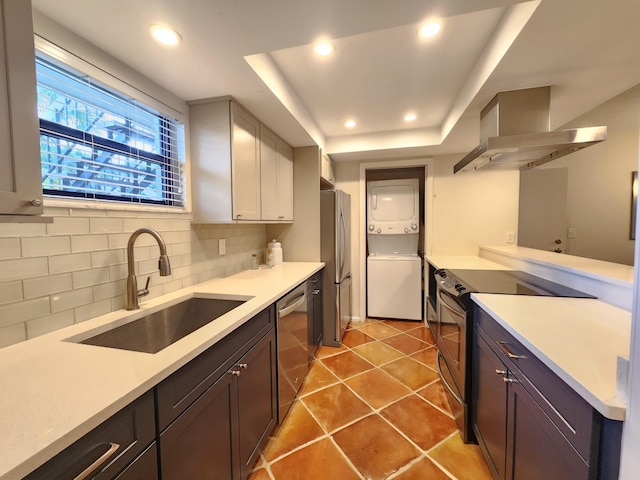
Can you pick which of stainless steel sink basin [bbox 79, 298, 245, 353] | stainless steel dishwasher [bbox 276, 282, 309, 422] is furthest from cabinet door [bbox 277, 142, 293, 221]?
stainless steel sink basin [bbox 79, 298, 245, 353]

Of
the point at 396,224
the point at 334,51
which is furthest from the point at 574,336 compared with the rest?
the point at 396,224

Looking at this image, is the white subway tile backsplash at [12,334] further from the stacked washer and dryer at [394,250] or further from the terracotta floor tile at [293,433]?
the stacked washer and dryer at [394,250]

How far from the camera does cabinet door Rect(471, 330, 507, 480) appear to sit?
1180 mm

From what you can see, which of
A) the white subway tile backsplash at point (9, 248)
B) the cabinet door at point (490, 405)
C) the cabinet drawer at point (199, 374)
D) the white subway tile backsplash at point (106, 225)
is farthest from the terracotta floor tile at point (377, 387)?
the white subway tile backsplash at point (9, 248)

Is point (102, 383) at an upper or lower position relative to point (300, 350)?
upper

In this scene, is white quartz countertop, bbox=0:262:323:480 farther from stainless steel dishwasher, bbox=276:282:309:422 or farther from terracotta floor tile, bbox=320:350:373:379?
terracotta floor tile, bbox=320:350:373:379

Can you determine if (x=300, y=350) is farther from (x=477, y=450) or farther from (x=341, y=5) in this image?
(x=341, y=5)

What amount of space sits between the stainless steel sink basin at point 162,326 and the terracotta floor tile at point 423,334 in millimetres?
2314

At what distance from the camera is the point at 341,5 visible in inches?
41.2

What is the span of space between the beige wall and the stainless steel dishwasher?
2.04 metres

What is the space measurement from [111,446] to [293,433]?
131 centimetres

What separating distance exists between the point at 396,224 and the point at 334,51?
2.53 meters

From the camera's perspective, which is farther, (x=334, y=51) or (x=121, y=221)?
(x=334, y=51)

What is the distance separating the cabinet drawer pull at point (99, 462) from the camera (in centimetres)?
56
